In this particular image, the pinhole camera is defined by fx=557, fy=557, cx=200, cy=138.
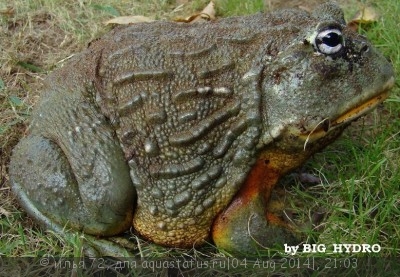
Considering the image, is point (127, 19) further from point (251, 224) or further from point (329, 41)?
point (251, 224)

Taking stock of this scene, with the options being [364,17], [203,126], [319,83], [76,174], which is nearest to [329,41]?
[319,83]

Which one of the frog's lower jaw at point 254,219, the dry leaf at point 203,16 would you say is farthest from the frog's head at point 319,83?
the dry leaf at point 203,16

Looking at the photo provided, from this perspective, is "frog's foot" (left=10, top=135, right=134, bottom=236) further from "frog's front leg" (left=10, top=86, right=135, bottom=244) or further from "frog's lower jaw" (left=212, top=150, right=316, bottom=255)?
"frog's lower jaw" (left=212, top=150, right=316, bottom=255)

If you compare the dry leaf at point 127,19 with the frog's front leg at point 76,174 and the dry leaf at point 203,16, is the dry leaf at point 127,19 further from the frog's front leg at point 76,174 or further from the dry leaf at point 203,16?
the frog's front leg at point 76,174

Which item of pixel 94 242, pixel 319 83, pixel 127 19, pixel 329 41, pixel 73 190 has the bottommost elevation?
pixel 94 242

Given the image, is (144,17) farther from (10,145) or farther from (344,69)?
(344,69)

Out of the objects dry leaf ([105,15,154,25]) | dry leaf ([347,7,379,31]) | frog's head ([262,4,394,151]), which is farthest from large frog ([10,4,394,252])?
dry leaf ([105,15,154,25])
